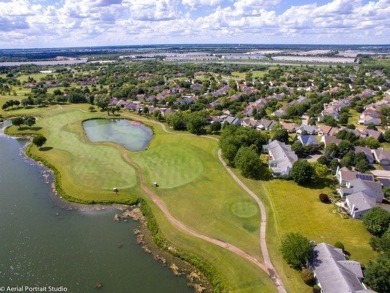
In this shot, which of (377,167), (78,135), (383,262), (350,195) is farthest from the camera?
(78,135)

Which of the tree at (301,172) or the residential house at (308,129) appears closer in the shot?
the tree at (301,172)

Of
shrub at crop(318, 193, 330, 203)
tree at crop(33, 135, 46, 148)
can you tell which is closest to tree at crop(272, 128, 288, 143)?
shrub at crop(318, 193, 330, 203)

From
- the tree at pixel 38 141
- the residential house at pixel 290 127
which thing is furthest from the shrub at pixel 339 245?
the tree at pixel 38 141

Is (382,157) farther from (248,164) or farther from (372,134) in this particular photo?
(248,164)

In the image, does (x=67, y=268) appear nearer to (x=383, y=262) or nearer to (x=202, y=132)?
(x=383, y=262)

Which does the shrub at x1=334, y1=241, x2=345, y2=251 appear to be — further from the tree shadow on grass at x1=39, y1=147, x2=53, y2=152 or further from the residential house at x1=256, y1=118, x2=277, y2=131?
the tree shadow on grass at x1=39, y1=147, x2=53, y2=152

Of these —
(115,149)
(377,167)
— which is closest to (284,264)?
(377,167)

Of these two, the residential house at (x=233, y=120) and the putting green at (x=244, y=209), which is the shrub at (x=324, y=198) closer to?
the putting green at (x=244, y=209)
